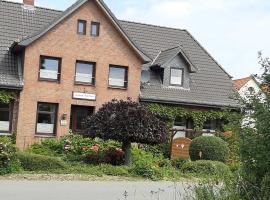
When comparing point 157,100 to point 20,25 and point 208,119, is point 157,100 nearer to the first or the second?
point 208,119

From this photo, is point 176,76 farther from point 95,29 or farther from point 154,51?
point 95,29

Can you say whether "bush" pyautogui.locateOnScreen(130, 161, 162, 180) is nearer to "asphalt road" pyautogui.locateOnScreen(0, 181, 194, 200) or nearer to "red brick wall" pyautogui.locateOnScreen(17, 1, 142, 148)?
"asphalt road" pyautogui.locateOnScreen(0, 181, 194, 200)

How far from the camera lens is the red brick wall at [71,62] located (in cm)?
2955

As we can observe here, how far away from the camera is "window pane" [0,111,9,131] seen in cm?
2925

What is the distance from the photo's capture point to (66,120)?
99.4ft

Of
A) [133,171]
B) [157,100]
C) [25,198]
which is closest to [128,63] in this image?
[157,100]

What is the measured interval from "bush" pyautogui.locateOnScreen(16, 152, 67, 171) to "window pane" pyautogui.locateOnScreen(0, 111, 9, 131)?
908cm

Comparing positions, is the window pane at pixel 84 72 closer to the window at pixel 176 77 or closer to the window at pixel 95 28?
the window at pixel 95 28

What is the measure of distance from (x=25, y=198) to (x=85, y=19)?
63.1ft

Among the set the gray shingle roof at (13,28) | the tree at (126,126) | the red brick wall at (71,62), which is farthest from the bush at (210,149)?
the gray shingle roof at (13,28)

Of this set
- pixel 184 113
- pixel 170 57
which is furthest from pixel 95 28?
pixel 184 113

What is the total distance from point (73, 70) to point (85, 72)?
2.79ft

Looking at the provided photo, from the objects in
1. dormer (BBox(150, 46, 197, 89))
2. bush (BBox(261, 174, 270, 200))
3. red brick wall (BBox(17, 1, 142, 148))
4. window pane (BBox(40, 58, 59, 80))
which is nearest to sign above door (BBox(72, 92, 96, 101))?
red brick wall (BBox(17, 1, 142, 148))

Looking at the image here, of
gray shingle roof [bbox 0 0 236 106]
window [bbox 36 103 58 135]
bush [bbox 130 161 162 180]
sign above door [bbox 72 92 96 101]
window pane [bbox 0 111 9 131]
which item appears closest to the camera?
bush [bbox 130 161 162 180]
